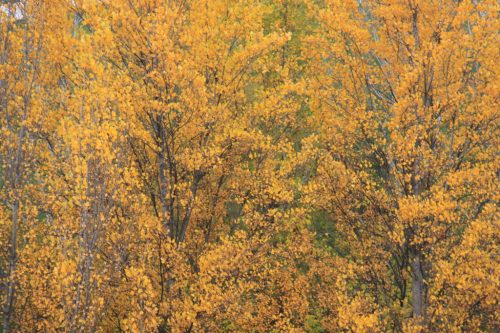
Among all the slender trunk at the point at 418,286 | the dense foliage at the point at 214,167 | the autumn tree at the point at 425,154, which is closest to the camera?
the dense foliage at the point at 214,167

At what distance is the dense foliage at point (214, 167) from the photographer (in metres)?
7.43

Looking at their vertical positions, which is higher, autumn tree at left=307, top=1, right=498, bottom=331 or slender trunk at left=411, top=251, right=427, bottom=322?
autumn tree at left=307, top=1, right=498, bottom=331

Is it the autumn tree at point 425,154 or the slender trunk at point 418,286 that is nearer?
the autumn tree at point 425,154

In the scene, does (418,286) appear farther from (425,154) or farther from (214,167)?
(214,167)

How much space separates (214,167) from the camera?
8320 mm

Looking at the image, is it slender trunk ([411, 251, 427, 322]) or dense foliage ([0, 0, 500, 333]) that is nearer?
dense foliage ([0, 0, 500, 333])

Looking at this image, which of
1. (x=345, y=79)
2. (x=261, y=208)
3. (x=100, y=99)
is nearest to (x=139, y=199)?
(x=100, y=99)

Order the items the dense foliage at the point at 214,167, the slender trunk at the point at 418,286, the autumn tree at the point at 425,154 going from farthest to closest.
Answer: the slender trunk at the point at 418,286 < the autumn tree at the point at 425,154 < the dense foliage at the point at 214,167

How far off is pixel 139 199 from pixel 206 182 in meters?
2.59

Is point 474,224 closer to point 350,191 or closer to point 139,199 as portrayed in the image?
point 350,191

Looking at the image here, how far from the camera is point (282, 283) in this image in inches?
464

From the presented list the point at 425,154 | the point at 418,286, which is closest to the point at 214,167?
the point at 425,154

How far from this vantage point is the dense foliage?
7430 millimetres

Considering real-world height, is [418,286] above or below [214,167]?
below
